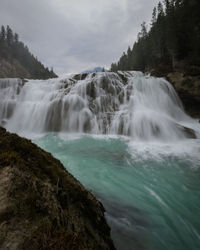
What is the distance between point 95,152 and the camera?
730 cm

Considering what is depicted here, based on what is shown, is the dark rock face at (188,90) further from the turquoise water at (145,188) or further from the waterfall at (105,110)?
the turquoise water at (145,188)

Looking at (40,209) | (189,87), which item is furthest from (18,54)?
(40,209)

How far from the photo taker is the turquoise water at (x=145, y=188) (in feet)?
8.33

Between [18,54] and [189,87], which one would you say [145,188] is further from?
[18,54]

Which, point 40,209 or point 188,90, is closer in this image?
point 40,209

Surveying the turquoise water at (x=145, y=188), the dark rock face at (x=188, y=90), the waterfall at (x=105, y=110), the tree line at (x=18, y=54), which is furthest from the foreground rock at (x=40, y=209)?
the tree line at (x=18, y=54)

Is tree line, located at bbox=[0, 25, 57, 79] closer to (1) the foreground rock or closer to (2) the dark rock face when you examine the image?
(2) the dark rock face

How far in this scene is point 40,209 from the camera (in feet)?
3.65

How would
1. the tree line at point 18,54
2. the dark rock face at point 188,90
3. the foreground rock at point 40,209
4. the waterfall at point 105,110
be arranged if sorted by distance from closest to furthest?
1. the foreground rock at point 40,209
2. the waterfall at point 105,110
3. the dark rock face at point 188,90
4. the tree line at point 18,54

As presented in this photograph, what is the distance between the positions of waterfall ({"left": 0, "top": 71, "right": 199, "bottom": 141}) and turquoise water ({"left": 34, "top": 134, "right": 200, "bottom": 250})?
2.94 meters

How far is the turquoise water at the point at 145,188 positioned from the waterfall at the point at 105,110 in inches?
116

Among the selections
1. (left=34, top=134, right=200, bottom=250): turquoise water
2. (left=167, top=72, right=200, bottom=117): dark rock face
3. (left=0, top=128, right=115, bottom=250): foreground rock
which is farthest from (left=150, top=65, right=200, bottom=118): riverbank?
(left=0, top=128, right=115, bottom=250): foreground rock

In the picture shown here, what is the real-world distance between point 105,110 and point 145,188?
961cm

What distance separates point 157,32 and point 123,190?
34.8 meters
